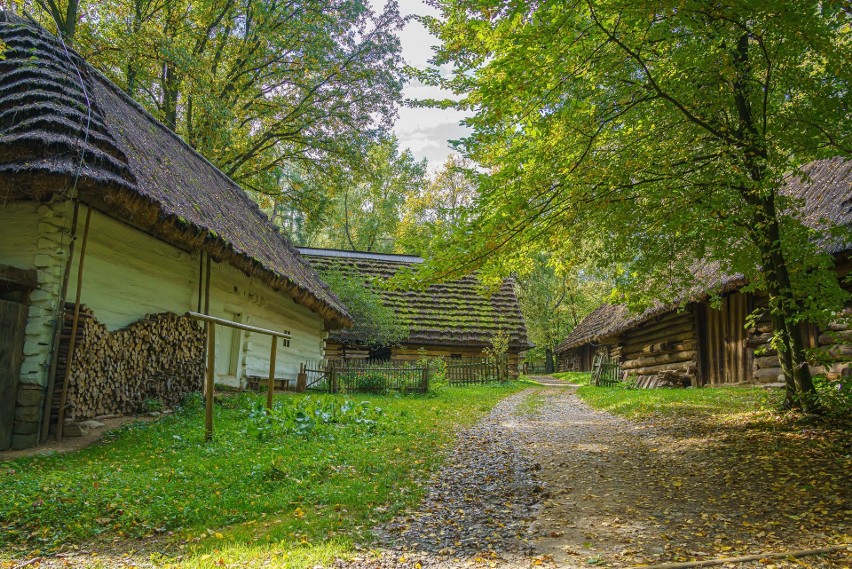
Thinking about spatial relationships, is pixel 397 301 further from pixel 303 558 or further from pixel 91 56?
pixel 303 558

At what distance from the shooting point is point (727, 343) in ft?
43.7

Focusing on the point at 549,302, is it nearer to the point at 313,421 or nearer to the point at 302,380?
the point at 302,380

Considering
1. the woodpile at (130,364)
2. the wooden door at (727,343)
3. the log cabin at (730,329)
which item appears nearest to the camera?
the woodpile at (130,364)

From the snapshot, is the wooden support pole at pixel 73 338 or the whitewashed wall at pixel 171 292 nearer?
the wooden support pole at pixel 73 338

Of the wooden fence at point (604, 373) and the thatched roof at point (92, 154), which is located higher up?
the thatched roof at point (92, 154)

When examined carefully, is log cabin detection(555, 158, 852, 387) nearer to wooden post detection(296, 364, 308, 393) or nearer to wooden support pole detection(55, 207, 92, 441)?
wooden support pole detection(55, 207, 92, 441)

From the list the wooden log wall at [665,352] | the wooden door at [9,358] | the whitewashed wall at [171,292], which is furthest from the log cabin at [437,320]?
the wooden door at [9,358]

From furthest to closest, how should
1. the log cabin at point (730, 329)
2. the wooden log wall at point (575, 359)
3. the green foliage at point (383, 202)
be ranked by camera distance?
1. the green foliage at point (383, 202)
2. the wooden log wall at point (575, 359)
3. the log cabin at point (730, 329)

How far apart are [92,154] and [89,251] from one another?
63.4 inches

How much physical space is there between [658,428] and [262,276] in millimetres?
8264

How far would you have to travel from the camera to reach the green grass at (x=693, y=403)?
858 centimetres

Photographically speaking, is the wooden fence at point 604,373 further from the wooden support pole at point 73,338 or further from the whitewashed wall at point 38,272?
the whitewashed wall at point 38,272

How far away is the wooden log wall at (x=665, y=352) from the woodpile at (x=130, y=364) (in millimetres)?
12298

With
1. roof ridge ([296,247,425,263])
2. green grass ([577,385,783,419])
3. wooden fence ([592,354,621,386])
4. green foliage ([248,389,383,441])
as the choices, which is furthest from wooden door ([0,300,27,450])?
roof ridge ([296,247,425,263])
